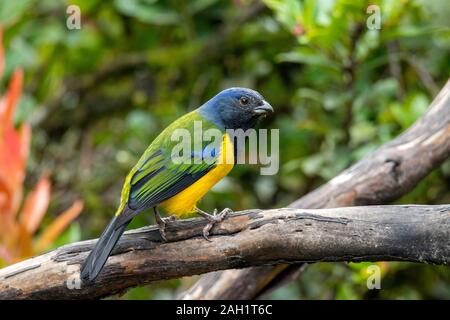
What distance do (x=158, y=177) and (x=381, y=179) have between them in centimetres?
113

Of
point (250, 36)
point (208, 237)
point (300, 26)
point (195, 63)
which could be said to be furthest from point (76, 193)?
point (208, 237)

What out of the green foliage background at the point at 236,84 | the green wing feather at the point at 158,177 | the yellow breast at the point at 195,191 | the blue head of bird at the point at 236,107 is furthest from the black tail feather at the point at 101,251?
the green foliage background at the point at 236,84

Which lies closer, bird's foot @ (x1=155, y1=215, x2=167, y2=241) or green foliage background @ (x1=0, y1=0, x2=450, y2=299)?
bird's foot @ (x1=155, y1=215, x2=167, y2=241)

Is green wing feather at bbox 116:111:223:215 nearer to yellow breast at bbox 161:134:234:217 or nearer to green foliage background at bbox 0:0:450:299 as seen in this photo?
yellow breast at bbox 161:134:234:217

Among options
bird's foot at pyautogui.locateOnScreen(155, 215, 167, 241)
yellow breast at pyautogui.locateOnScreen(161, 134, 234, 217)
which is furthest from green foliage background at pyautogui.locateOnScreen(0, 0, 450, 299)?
bird's foot at pyautogui.locateOnScreen(155, 215, 167, 241)

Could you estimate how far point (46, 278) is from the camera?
3.18m

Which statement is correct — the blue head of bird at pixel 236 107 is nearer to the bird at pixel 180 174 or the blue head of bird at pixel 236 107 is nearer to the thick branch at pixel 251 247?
the bird at pixel 180 174

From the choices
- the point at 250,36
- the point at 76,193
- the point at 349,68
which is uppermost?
the point at 250,36

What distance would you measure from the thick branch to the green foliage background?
114 centimetres

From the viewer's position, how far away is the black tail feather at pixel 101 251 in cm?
306

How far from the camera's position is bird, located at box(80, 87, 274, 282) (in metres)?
3.20

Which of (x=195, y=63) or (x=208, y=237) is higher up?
(x=195, y=63)
